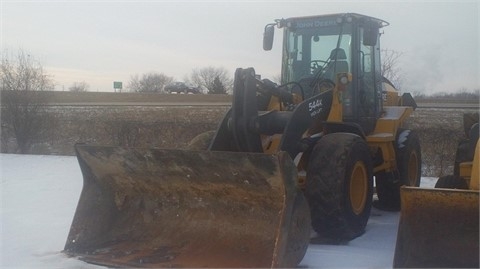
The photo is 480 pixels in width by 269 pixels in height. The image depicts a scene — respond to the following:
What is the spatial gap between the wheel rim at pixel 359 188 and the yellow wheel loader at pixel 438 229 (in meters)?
1.43

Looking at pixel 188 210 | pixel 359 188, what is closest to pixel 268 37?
pixel 359 188

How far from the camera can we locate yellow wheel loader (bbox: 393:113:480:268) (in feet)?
16.6

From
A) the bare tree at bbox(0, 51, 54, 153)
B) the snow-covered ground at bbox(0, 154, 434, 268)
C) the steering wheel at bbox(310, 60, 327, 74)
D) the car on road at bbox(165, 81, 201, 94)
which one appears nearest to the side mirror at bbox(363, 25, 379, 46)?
the steering wheel at bbox(310, 60, 327, 74)

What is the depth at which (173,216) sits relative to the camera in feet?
20.3

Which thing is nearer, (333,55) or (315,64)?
(333,55)

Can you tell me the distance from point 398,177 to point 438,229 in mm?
3701

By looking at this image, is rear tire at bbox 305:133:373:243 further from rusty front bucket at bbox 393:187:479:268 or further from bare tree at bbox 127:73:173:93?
bare tree at bbox 127:73:173:93

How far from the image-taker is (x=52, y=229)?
7.14 meters

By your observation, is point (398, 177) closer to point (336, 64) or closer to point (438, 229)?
point (336, 64)

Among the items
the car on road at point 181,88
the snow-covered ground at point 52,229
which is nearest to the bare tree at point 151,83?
the car on road at point 181,88

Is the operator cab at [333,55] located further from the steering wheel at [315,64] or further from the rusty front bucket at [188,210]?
the rusty front bucket at [188,210]

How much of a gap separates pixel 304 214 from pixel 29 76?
13777 millimetres

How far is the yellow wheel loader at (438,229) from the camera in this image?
16.6 feet

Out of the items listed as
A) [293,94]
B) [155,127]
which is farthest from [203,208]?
[155,127]
